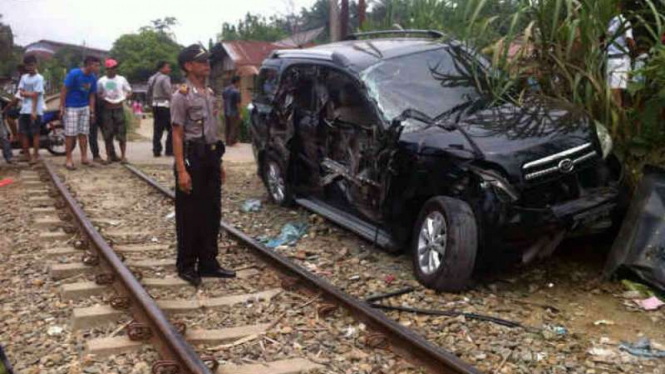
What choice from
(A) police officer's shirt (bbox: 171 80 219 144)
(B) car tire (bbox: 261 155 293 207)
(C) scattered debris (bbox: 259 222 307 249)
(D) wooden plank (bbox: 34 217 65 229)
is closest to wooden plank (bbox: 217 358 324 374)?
(A) police officer's shirt (bbox: 171 80 219 144)

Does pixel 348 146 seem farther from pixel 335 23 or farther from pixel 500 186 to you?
pixel 335 23

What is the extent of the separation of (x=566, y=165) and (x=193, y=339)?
294 centimetres

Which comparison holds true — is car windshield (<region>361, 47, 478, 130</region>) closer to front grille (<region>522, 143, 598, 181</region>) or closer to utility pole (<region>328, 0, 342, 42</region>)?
front grille (<region>522, 143, 598, 181</region>)

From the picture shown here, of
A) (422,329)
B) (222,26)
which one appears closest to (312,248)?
(422,329)

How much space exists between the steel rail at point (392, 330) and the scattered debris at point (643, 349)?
1.18 m

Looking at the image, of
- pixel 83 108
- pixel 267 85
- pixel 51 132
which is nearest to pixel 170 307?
pixel 267 85

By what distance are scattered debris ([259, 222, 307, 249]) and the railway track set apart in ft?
1.12

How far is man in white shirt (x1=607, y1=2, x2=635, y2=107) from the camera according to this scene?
5.68 metres

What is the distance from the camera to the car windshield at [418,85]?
6.00 m

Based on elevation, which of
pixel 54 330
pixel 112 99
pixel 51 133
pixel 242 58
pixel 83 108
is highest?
pixel 242 58

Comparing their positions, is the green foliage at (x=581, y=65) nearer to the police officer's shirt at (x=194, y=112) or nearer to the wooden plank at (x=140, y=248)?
the police officer's shirt at (x=194, y=112)

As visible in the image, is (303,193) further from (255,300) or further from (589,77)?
(589,77)

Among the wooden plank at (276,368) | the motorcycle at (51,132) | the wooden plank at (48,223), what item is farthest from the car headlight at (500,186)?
the motorcycle at (51,132)

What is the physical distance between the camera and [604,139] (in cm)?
518
